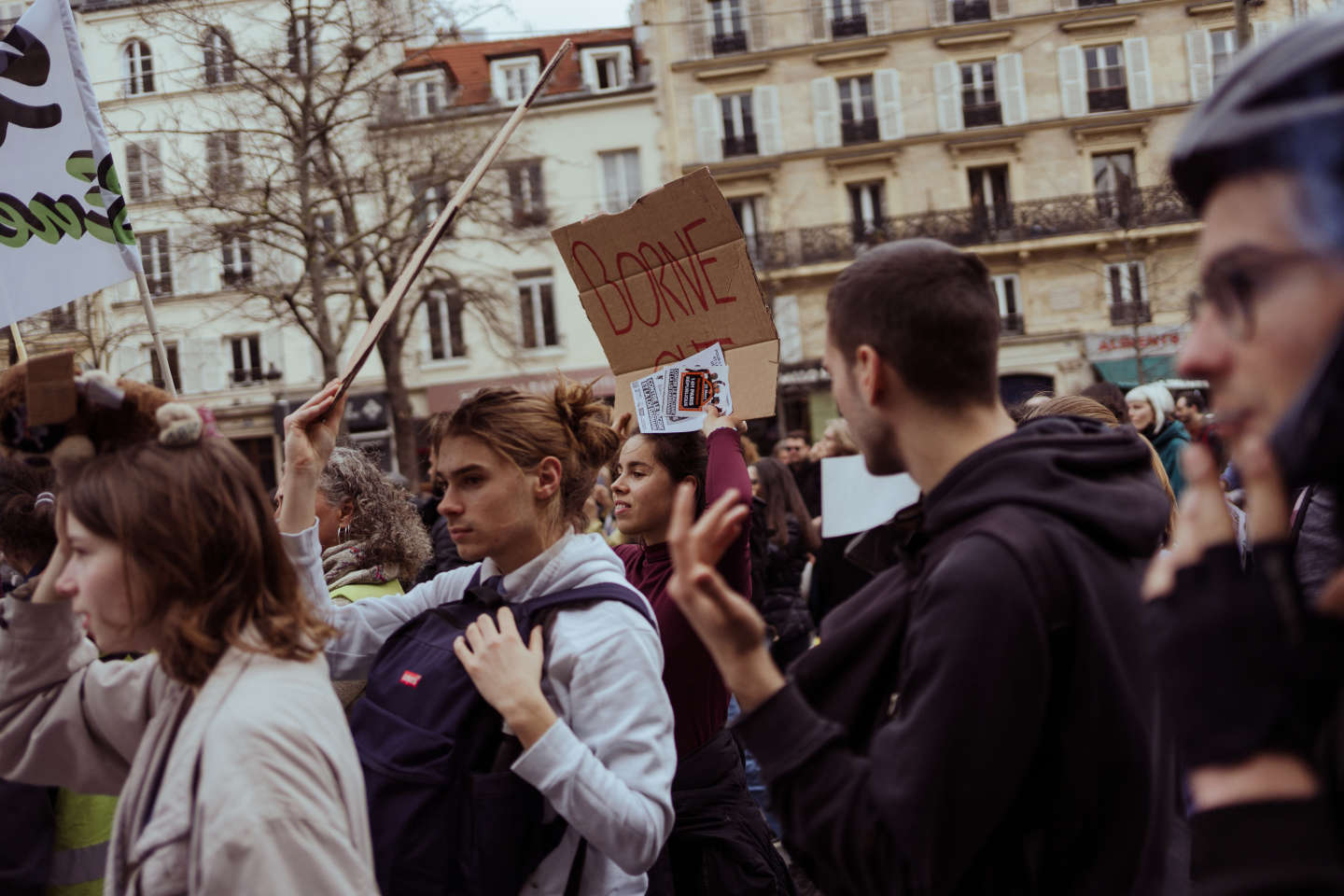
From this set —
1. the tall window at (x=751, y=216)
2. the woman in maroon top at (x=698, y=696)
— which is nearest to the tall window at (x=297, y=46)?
the woman in maroon top at (x=698, y=696)

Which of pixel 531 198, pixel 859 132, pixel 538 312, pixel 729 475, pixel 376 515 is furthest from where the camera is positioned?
pixel 859 132

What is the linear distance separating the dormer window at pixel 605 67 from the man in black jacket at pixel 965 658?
1076 inches

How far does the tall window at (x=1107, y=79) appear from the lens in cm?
2716

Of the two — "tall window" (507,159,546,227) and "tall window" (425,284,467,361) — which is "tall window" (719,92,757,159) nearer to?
"tall window" (507,159,546,227)

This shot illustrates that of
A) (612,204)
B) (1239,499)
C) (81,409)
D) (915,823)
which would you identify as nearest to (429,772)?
(81,409)

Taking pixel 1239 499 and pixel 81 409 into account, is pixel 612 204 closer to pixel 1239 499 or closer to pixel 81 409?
pixel 1239 499

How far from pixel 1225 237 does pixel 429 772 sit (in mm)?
1729

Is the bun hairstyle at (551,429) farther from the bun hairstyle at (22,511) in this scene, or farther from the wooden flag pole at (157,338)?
the bun hairstyle at (22,511)

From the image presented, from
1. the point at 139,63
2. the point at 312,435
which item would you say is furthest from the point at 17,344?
the point at 139,63

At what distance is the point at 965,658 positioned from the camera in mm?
1424

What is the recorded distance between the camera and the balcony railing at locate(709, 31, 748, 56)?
27703mm

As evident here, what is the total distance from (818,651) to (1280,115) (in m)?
1.01

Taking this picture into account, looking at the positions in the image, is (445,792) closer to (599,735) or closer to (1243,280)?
(599,735)

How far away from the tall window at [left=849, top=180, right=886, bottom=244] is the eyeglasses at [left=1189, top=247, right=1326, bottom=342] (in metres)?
26.9
